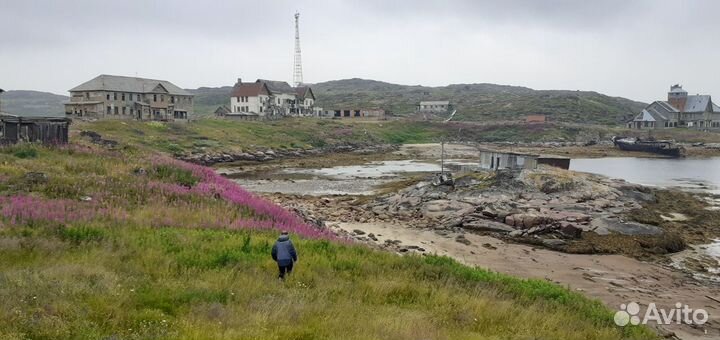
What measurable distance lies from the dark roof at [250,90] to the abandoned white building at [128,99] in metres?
24.4

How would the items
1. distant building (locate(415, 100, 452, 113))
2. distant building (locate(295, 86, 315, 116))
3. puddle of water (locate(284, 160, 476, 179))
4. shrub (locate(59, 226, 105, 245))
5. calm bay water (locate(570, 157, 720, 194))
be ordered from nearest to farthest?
shrub (locate(59, 226, 105, 245)) → calm bay water (locate(570, 157, 720, 194)) → puddle of water (locate(284, 160, 476, 179)) → distant building (locate(295, 86, 315, 116)) → distant building (locate(415, 100, 452, 113))

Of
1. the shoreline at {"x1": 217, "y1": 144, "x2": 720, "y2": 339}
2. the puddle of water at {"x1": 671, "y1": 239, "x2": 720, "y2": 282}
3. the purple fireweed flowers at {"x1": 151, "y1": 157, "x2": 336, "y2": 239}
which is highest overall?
the purple fireweed flowers at {"x1": 151, "y1": 157, "x2": 336, "y2": 239}

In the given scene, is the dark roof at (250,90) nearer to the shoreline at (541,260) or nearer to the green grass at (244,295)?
the shoreline at (541,260)

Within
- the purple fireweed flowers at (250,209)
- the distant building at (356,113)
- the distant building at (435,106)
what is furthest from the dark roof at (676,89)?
the purple fireweed flowers at (250,209)

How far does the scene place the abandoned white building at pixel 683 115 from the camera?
129750 mm

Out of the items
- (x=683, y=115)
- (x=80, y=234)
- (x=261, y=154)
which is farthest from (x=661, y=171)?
(x=683, y=115)

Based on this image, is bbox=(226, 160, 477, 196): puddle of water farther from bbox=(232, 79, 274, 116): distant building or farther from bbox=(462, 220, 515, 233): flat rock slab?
→ bbox=(232, 79, 274, 116): distant building

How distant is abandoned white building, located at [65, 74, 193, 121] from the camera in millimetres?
80750

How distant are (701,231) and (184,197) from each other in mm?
28443

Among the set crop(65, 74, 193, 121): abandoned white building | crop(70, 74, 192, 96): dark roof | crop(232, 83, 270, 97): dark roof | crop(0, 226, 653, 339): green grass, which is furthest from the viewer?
crop(232, 83, 270, 97): dark roof

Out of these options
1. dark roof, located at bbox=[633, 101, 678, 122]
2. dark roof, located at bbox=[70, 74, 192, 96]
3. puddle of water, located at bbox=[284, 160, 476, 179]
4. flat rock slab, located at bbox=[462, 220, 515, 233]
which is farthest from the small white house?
dark roof, located at bbox=[633, 101, 678, 122]

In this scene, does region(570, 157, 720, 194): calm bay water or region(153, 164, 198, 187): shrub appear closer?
region(153, 164, 198, 187): shrub

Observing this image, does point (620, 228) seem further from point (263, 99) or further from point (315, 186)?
point (263, 99)

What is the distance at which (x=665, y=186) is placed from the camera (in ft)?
159
